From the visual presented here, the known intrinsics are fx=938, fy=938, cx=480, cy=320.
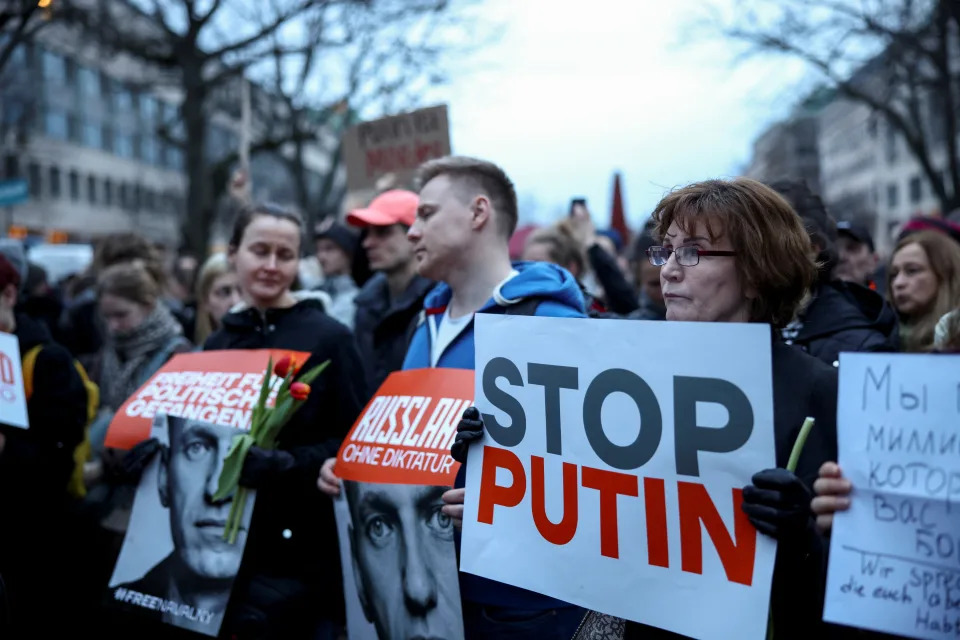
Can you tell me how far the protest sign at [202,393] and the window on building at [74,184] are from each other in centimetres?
5513

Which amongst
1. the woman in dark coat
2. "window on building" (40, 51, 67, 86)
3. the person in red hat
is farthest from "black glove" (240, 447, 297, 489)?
"window on building" (40, 51, 67, 86)

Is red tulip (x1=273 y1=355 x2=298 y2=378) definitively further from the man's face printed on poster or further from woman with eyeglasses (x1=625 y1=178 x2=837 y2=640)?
woman with eyeglasses (x1=625 y1=178 x2=837 y2=640)

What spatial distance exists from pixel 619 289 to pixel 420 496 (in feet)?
11.7

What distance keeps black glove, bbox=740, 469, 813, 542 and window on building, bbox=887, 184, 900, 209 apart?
261ft

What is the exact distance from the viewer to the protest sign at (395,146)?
21.6 feet

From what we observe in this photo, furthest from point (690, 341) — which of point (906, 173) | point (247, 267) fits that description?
point (906, 173)

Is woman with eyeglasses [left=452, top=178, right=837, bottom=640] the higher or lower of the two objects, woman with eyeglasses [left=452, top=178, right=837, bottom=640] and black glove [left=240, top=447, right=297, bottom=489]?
the higher

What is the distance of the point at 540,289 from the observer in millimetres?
3109

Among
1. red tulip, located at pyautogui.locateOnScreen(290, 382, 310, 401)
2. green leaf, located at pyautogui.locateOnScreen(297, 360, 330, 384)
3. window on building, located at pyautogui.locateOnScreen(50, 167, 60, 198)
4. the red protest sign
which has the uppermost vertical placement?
window on building, located at pyautogui.locateOnScreen(50, 167, 60, 198)

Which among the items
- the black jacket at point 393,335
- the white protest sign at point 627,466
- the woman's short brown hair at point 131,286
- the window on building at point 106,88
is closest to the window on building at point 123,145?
the window on building at point 106,88

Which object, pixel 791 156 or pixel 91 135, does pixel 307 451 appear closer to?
pixel 91 135

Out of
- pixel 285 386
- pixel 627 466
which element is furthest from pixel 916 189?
pixel 627 466

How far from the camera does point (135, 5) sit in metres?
17.3

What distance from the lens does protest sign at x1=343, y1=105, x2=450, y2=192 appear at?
659 centimetres
